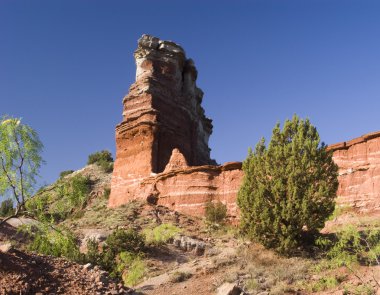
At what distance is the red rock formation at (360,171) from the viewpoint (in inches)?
1030

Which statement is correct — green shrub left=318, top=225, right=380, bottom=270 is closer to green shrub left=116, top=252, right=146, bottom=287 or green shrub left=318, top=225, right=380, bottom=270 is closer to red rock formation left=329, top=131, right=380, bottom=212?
red rock formation left=329, top=131, right=380, bottom=212

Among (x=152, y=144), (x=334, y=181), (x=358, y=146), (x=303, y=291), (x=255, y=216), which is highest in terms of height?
(x=152, y=144)

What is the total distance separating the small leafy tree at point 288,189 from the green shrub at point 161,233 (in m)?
4.96

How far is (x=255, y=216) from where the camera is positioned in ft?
70.5

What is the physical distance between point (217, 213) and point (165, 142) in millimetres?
13274

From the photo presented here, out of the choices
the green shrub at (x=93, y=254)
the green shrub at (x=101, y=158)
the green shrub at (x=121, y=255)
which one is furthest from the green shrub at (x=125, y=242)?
the green shrub at (x=101, y=158)

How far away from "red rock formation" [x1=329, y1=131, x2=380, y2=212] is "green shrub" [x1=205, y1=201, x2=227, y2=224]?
799cm

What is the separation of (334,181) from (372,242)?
3.60m

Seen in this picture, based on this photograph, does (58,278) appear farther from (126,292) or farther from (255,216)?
(255,216)

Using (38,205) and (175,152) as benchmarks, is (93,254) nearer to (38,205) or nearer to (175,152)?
(38,205)

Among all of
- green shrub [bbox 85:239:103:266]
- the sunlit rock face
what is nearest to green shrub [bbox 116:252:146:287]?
green shrub [bbox 85:239:103:266]

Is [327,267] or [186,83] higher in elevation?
[186,83]

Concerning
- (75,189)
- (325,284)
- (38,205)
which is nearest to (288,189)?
(325,284)

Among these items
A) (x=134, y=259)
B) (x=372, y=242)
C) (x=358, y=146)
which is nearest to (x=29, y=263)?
(x=134, y=259)
